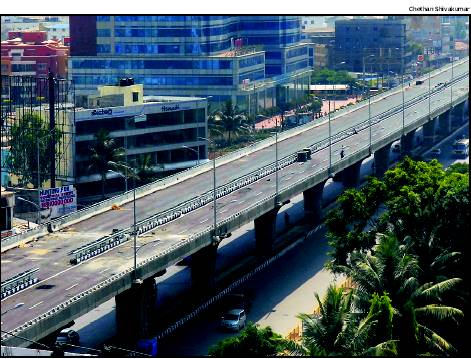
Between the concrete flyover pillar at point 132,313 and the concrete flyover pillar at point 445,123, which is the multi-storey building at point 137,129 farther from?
the concrete flyover pillar at point 132,313

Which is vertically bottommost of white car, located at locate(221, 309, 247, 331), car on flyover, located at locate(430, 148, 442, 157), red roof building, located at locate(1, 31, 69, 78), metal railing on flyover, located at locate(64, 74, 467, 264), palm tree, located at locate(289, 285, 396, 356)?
white car, located at locate(221, 309, 247, 331)

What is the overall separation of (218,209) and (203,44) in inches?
2983

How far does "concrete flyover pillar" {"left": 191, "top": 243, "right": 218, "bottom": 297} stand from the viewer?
79938 millimetres

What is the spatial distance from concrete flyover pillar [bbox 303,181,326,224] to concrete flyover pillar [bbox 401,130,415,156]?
118ft

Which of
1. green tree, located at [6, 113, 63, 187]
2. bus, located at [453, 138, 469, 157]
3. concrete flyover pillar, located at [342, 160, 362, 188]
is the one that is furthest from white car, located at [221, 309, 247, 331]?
bus, located at [453, 138, 469, 157]

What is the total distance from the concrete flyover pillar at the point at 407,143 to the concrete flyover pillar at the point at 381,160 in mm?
10621

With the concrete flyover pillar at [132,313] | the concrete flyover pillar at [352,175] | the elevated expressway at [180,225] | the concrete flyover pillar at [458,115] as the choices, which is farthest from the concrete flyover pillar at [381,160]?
the concrete flyover pillar at [132,313]

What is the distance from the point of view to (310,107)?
180 metres

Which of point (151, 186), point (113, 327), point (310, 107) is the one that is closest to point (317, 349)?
point (113, 327)

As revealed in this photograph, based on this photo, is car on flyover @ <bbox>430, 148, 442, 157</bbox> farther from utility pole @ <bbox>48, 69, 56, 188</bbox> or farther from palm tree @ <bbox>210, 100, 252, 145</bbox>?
utility pole @ <bbox>48, 69, 56, 188</bbox>

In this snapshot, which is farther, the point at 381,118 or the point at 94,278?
the point at 381,118
